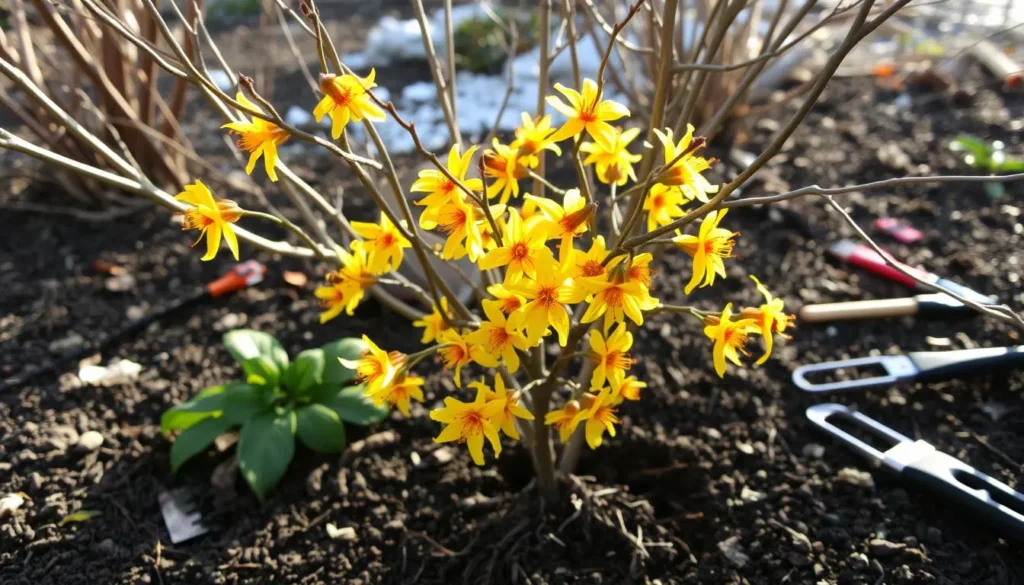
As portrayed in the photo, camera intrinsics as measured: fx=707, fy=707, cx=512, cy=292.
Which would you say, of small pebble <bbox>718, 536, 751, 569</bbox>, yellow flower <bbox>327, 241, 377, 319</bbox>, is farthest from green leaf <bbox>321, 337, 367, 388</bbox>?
small pebble <bbox>718, 536, 751, 569</bbox>

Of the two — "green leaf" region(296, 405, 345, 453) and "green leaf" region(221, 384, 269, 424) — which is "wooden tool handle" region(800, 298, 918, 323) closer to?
"green leaf" region(296, 405, 345, 453)

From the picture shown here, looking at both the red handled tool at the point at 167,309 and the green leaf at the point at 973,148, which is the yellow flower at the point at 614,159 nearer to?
the red handled tool at the point at 167,309

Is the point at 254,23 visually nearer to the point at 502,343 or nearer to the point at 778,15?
the point at 778,15

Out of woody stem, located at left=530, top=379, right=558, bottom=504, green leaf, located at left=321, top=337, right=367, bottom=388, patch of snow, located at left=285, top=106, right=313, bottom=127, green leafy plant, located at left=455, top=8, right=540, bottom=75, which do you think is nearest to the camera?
woody stem, located at left=530, top=379, right=558, bottom=504

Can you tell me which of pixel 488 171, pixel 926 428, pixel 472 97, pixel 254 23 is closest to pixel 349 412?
pixel 488 171

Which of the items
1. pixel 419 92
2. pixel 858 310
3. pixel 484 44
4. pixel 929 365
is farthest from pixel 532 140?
pixel 484 44

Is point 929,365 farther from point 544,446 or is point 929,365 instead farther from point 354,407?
point 354,407

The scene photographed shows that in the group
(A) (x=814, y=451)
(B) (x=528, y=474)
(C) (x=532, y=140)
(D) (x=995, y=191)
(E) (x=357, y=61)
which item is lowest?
(B) (x=528, y=474)
